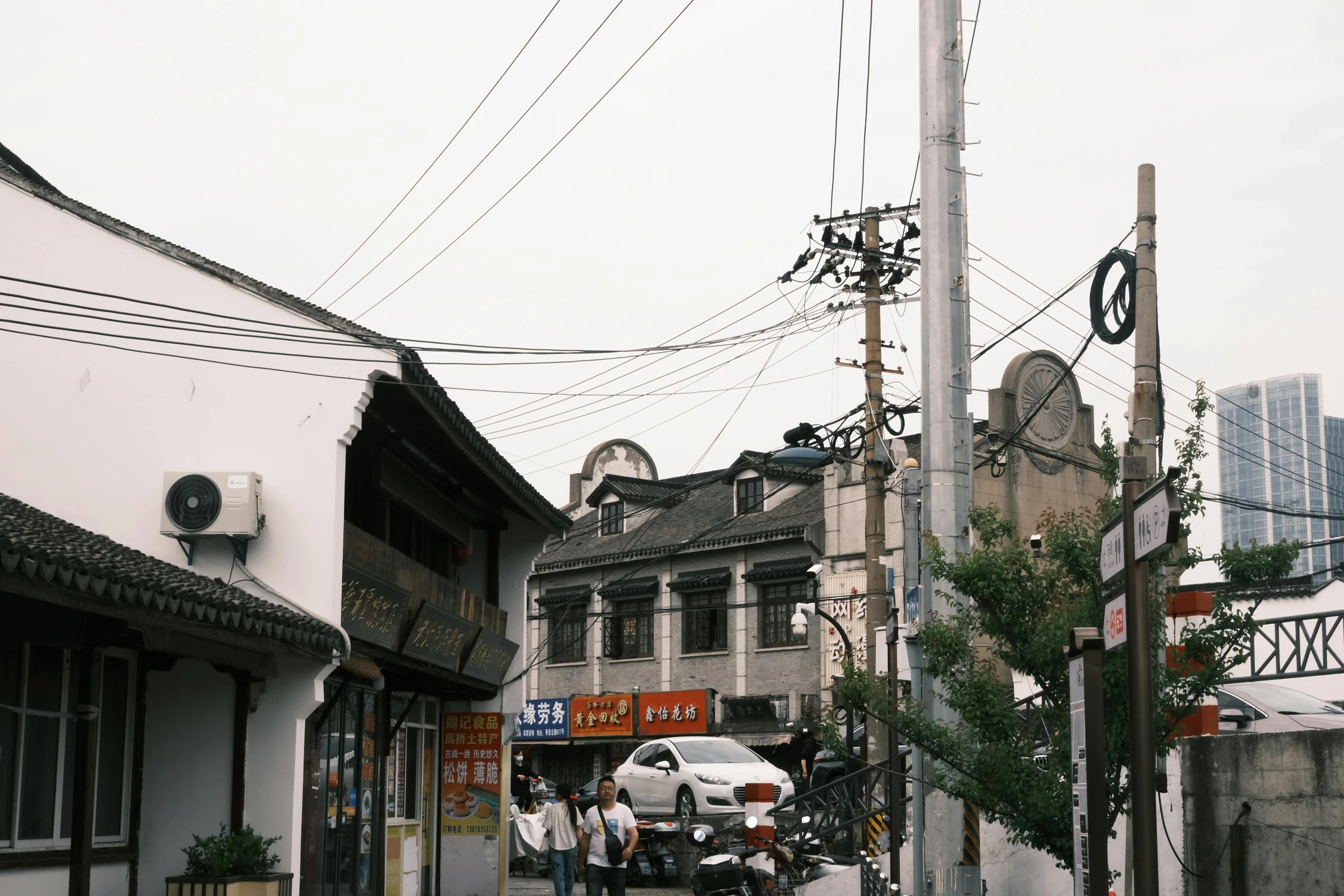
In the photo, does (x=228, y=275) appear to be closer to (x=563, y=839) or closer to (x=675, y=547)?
(x=563, y=839)

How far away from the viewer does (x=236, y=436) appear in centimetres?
1433

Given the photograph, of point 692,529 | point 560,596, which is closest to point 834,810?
point 692,529

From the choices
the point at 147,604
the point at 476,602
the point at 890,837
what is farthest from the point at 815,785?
the point at 147,604

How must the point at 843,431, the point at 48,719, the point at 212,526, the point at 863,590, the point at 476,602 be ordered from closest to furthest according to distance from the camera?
the point at 48,719 → the point at 212,526 → the point at 476,602 → the point at 843,431 → the point at 863,590

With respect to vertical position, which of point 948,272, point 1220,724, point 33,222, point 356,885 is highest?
point 33,222

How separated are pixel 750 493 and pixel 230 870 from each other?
29310mm

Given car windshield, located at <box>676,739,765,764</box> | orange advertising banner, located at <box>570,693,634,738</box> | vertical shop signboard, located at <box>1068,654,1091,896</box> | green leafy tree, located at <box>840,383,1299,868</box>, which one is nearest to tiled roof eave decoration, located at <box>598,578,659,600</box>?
orange advertising banner, located at <box>570,693,634,738</box>

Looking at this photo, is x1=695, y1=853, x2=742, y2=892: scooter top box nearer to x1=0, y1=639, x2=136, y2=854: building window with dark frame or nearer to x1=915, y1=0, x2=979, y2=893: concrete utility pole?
x1=915, y1=0, x2=979, y2=893: concrete utility pole

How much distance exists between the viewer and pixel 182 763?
13.6 meters

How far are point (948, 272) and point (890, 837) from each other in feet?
29.5

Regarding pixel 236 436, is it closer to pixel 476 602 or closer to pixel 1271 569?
pixel 476 602

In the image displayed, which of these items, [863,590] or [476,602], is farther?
[863,590]

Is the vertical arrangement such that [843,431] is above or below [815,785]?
above

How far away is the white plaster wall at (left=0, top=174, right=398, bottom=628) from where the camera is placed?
1407 cm
